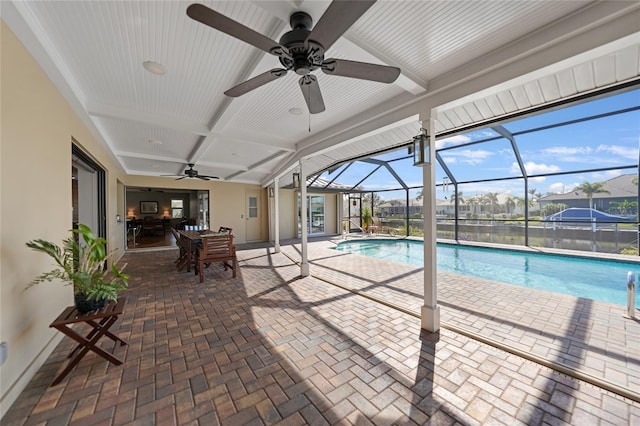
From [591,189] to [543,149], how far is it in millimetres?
1672

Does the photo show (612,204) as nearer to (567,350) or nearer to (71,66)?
(567,350)

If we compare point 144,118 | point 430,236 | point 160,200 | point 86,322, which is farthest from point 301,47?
point 160,200

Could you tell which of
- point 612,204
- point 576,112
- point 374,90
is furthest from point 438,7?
point 612,204

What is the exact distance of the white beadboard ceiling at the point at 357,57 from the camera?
1719 mm

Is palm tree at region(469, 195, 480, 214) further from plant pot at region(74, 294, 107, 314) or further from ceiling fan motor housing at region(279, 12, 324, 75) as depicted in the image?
plant pot at region(74, 294, 107, 314)

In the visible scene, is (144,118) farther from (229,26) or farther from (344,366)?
(344,366)

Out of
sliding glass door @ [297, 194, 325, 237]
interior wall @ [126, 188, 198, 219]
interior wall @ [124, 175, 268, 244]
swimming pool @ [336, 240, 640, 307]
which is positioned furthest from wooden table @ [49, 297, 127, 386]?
interior wall @ [126, 188, 198, 219]

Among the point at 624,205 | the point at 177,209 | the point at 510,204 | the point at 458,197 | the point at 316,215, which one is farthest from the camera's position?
the point at 177,209

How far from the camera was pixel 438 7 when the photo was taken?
173 centimetres

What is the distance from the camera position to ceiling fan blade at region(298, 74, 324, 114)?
2.00 m

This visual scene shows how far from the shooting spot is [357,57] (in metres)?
2.30

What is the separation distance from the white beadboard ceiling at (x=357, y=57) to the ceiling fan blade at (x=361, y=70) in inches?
14.1

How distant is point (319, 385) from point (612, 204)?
8933 millimetres

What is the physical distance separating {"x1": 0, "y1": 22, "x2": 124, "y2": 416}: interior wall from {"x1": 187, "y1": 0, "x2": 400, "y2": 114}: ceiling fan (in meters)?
1.56
